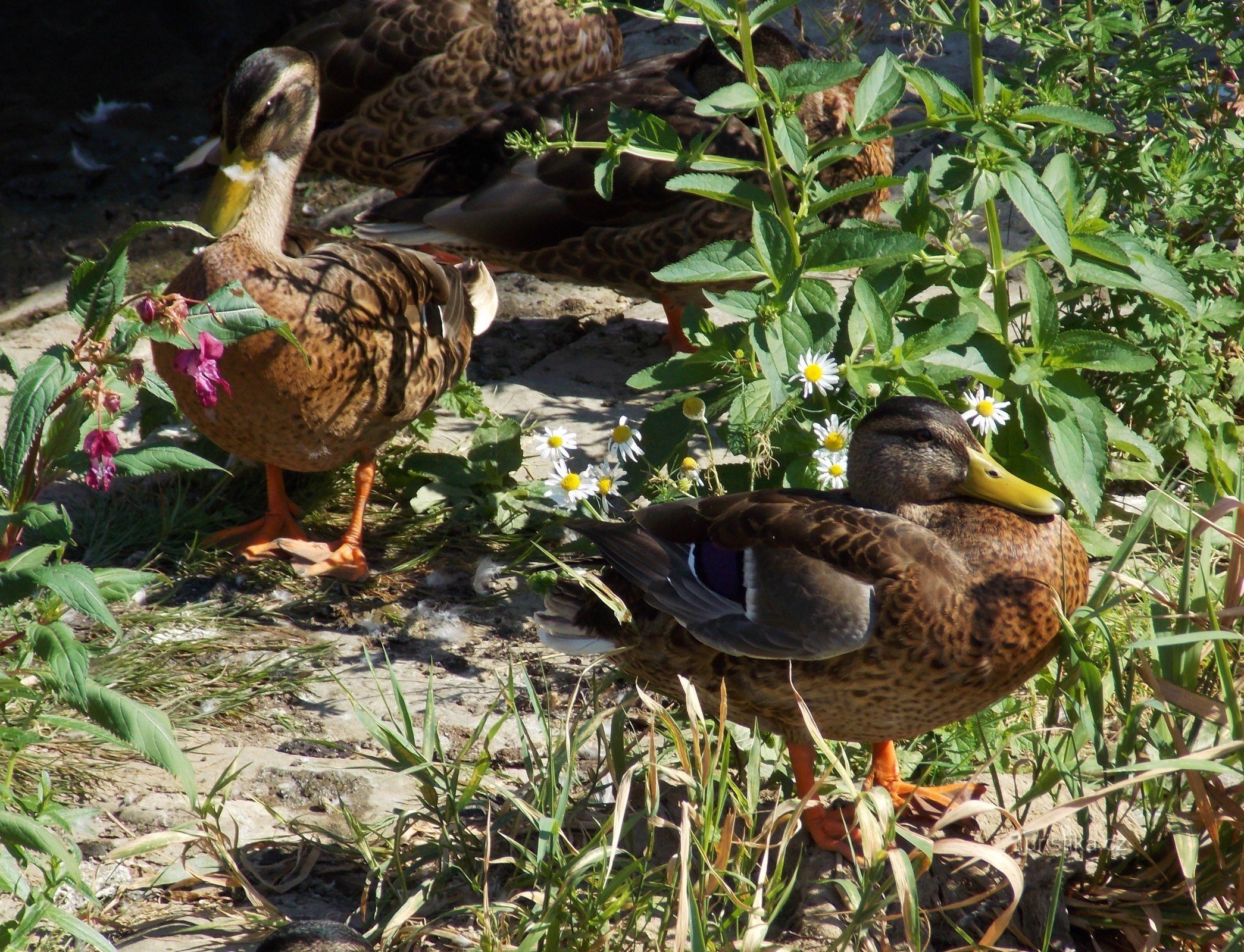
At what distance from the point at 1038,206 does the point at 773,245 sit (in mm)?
536

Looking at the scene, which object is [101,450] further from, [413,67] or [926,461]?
[413,67]

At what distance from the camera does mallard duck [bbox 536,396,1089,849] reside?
2.27 meters

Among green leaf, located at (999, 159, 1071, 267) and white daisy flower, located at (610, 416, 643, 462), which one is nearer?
green leaf, located at (999, 159, 1071, 267)

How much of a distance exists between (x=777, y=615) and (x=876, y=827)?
1.65 feet

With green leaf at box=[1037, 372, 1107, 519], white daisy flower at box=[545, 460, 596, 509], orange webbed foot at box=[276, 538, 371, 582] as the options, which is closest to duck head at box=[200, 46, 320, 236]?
orange webbed foot at box=[276, 538, 371, 582]

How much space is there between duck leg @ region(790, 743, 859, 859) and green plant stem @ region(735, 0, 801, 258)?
1048 millimetres

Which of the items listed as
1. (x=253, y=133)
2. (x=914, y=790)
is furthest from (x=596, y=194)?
(x=914, y=790)

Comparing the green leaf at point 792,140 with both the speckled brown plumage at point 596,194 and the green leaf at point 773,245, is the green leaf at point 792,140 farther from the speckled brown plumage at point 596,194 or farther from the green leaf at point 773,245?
the speckled brown plumage at point 596,194

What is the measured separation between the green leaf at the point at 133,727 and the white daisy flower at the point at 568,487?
3.99 ft

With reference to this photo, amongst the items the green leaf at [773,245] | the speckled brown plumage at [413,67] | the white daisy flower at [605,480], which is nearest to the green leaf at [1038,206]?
the green leaf at [773,245]

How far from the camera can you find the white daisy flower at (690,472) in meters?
3.10

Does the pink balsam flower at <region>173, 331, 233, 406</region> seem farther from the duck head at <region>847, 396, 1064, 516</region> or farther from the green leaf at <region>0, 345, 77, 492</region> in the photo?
the duck head at <region>847, 396, 1064, 516</region>

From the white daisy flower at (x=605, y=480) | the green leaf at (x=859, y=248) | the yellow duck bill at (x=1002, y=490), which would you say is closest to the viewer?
the yellow duck bill at (x=1002, y=490)

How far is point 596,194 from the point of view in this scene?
4.42 metres
